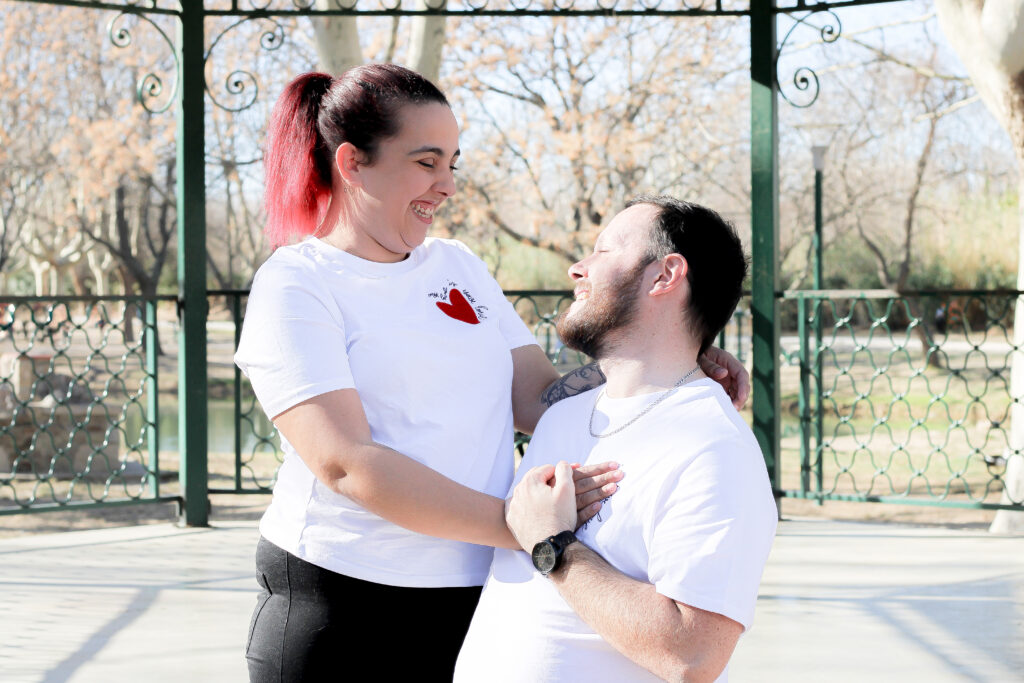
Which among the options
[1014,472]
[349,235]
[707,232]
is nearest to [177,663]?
[349,235]

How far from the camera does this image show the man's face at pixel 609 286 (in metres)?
1.65

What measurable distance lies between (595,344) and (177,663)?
219cm

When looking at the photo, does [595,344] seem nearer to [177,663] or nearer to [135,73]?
[177,663]

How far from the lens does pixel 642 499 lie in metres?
1.46

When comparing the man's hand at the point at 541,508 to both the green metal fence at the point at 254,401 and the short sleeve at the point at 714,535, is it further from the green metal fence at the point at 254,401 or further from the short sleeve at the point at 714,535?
the green metal fence at the point at 254,401

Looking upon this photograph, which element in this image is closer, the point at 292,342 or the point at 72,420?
the point at 292,342

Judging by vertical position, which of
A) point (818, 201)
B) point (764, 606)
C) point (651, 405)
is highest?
point (818, 201)

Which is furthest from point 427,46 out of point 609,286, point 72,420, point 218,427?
point 218,427

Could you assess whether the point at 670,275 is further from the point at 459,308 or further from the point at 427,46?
the point at 427,46

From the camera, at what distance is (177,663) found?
334cm

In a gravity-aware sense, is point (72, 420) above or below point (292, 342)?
below

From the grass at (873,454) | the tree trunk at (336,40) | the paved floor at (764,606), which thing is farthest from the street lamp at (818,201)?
the paved floor at (764,606)

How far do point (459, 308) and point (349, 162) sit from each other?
0.26m

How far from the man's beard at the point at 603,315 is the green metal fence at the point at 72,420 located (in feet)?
11.6
